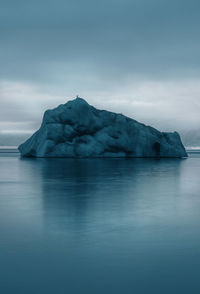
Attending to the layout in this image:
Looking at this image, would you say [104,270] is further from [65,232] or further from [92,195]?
[92,195]

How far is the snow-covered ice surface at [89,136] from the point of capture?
1624 inches

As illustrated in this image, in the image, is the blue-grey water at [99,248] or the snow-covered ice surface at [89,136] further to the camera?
the snow-covered ice surface at [89,136]

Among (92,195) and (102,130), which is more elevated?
(102,130)

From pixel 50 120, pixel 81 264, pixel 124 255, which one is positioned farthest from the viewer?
pixel 50 120

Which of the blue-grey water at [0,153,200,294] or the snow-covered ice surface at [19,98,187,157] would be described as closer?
the blue-grey water at [0,153,200,294]

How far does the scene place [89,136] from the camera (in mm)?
42250

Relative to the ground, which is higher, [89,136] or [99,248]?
[89,136]

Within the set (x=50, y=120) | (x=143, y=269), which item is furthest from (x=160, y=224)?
(x=50, y=120)

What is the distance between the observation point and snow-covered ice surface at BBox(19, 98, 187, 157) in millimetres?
41250

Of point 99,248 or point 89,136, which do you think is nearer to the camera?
point 99,248

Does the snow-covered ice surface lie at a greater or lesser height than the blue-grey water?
greater

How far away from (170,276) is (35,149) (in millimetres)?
41017

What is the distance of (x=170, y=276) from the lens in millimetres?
3574

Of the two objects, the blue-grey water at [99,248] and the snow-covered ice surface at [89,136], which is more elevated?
the snow-covered ice surface at [89,136]
